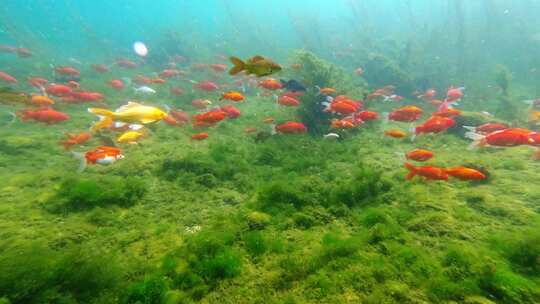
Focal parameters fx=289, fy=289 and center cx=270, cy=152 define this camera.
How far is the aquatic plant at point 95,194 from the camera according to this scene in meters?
5.80

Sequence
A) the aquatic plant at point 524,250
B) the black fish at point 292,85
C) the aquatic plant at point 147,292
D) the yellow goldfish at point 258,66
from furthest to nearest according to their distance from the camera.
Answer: the black fish at point 292,85
the yellow goldfish at point 258,66
the aquatic plant at point 524,250
the aquatic plant at point 147,292

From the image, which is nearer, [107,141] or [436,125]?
[436,125]

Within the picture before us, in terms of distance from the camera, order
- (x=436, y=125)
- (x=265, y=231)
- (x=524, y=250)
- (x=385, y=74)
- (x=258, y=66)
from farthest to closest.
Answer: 1. (x=385, y=74)
2. (x=436, y=125)
3. (x=258, y=66)
4. (x=265, y=231)
5. (x=524, y=250)

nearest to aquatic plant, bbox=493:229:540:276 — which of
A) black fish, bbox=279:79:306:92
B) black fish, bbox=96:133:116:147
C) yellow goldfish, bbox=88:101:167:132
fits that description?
yellow goldfish, bbox=88:101:167:132

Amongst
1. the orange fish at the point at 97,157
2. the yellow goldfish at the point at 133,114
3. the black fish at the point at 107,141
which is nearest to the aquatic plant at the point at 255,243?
the yellow goldfish at the point at 133,114

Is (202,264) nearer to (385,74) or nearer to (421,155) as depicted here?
(421,155)

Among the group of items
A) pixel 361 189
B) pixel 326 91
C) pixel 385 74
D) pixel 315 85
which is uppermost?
pixel 385 74

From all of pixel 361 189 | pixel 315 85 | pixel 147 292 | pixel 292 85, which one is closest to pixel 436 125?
pixel 361 189

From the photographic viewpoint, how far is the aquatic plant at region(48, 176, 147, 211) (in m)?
5.80

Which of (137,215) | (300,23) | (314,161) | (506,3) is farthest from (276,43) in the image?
(137,215)

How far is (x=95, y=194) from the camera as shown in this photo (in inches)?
235

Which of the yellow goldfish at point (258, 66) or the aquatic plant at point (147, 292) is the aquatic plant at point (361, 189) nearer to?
the yellow goldfish at point (258, 66)

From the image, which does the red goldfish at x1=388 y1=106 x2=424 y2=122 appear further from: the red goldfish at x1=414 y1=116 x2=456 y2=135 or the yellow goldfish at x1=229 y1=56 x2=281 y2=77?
the yellow goldfish at x1=229 y1=56 x2=281 y2=77

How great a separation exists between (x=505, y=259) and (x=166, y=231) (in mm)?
5201
